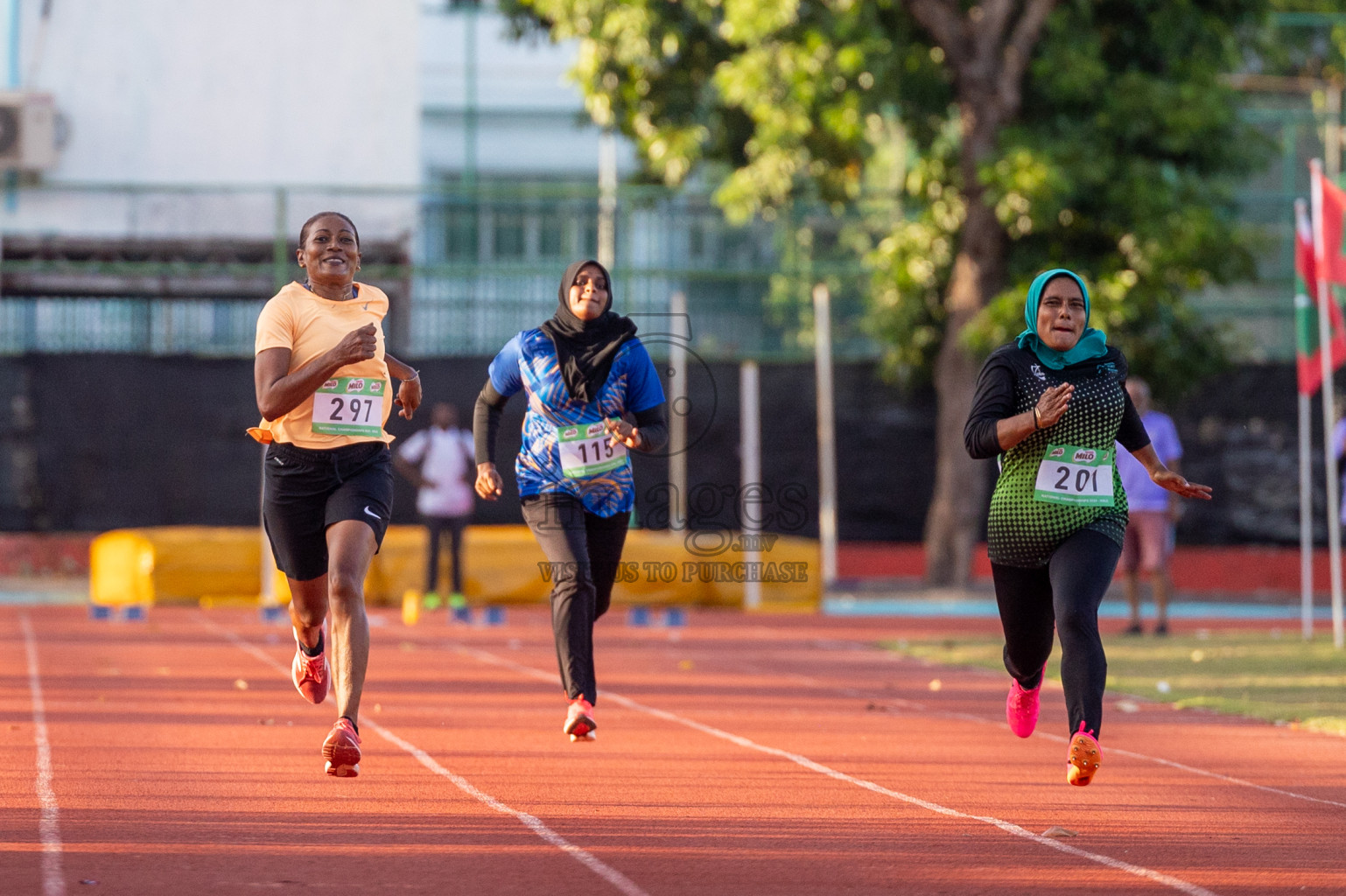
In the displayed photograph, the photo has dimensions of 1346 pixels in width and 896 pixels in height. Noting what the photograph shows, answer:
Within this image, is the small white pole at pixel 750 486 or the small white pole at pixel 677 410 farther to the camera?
the small white pole at pixel 677 410

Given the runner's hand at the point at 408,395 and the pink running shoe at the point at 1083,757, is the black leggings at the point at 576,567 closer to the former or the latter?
the runner's hand at the point at 408,395

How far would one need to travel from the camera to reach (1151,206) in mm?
20344

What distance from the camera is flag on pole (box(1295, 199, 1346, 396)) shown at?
15.2m

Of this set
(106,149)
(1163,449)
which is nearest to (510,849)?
(1163,449)

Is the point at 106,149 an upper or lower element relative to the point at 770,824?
upper

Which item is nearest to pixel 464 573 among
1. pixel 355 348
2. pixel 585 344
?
pixel 585 344

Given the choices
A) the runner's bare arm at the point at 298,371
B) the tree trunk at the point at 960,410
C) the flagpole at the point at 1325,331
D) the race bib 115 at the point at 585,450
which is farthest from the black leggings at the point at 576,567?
the tree trunk at the point at 960,410

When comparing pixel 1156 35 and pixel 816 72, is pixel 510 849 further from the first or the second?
pixel 1156 35

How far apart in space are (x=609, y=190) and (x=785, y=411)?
3356mm

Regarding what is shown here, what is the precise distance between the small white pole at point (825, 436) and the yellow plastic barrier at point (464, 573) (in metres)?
1.38

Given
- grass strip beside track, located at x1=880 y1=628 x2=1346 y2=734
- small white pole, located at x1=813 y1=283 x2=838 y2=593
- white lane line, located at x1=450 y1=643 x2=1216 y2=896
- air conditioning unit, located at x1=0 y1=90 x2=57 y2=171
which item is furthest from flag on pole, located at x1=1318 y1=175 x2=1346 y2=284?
air conditioning unit, located at x1=0 y1=90 x2=57 y2=171

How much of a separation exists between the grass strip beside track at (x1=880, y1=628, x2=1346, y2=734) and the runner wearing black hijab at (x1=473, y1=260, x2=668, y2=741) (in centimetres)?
412

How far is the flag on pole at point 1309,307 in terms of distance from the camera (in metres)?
15.2

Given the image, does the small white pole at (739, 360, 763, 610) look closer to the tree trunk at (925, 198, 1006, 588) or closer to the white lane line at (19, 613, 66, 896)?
the tree trunk at (925, 198, 1006, 588)
